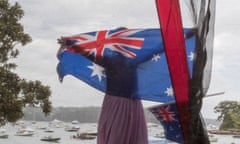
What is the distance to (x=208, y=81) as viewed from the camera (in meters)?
1.50

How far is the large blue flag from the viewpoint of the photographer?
1534mm

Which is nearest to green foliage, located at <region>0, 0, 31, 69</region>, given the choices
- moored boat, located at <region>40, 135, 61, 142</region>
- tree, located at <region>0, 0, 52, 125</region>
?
tree, located at <region>0, 0, 52, 125</region>

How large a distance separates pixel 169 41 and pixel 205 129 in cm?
37

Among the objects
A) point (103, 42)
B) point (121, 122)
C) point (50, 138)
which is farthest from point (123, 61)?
point (50, 138)

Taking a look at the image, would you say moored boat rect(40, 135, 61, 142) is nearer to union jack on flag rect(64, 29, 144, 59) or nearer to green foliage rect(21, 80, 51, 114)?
green foliage rect(21, 80, 51, 114)

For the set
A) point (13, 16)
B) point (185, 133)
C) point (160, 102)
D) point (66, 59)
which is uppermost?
point (13, 16)

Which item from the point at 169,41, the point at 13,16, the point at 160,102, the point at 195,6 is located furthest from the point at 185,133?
the point at 13,16

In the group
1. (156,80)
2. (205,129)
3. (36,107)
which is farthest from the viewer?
(36,107)

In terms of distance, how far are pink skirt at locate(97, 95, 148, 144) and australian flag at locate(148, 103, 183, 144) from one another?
8 cm

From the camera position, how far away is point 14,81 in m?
2.37

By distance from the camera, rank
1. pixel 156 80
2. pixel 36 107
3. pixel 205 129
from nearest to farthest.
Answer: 1. pixel 205 129
2. pixel 156 80
3. pixel 36 107

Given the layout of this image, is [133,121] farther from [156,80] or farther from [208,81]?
[208,81]

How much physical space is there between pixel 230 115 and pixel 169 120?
58.8 inches

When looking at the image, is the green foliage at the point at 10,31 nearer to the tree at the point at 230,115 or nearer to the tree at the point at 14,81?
the tree at the point at 14,81
